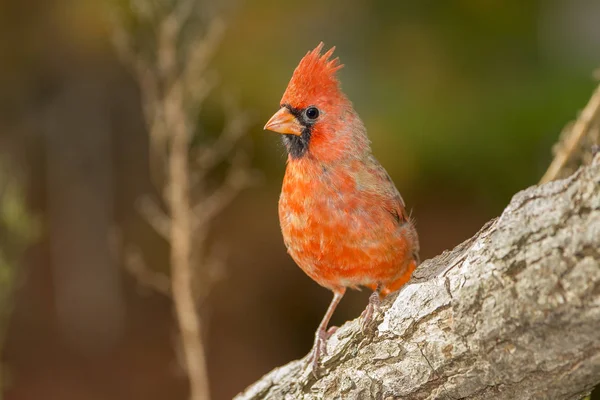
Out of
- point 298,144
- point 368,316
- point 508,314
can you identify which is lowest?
point 508,314

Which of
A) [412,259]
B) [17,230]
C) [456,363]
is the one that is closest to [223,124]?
[17,230]

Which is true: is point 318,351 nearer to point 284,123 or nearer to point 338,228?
point 338,228

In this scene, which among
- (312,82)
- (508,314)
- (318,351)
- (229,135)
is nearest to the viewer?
(508,314)

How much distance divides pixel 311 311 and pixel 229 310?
654 mm

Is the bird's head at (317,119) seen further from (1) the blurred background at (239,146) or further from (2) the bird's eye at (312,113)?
(1) the blurred background at (239,146)

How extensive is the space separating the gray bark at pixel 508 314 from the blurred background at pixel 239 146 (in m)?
2.58

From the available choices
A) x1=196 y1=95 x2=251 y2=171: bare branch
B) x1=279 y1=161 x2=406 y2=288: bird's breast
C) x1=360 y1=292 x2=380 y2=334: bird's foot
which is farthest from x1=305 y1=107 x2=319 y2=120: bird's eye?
x1=196 y1=95 x2=251 y2=171: bare branch

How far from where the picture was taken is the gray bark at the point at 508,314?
1.33 meters

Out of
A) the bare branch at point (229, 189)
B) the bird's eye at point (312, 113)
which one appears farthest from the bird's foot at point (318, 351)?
the bare branch at point (229, 189)

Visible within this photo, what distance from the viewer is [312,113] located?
2.34 m

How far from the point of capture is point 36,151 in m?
5.89

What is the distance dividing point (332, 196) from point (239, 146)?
261 cm

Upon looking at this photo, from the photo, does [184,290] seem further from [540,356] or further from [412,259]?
[540,356]

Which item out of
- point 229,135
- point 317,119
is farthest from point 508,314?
point 229,135
